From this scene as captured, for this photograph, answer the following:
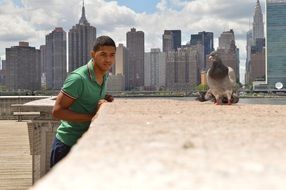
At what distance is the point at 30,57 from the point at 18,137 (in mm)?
105486

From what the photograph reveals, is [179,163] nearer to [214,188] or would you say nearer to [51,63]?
[214,188]

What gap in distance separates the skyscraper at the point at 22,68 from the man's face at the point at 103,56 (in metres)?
98.7

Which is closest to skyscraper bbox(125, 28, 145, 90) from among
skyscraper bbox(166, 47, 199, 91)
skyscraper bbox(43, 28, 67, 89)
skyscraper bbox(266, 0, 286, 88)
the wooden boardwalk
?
skyscraper bbox(166, 47, 199, 91)

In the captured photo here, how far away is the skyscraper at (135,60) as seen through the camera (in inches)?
4978

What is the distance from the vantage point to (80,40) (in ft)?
375

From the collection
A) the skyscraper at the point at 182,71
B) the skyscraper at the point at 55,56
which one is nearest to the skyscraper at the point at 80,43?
the skyscraper at the point at 55,56

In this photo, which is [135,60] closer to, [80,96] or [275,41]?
[275,41]

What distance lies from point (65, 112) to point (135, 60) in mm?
146371

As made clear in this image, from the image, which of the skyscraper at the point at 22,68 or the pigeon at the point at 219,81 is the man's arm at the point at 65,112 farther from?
the skyscraper at the point at 22,68

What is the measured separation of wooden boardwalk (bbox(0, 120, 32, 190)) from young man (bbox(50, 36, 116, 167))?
2.23 metres

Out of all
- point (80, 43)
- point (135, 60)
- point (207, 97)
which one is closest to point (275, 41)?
point (135, 60)

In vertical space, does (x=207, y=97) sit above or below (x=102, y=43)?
below

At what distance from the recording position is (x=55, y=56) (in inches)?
→ 5581

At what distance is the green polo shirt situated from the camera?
10.7 ft
